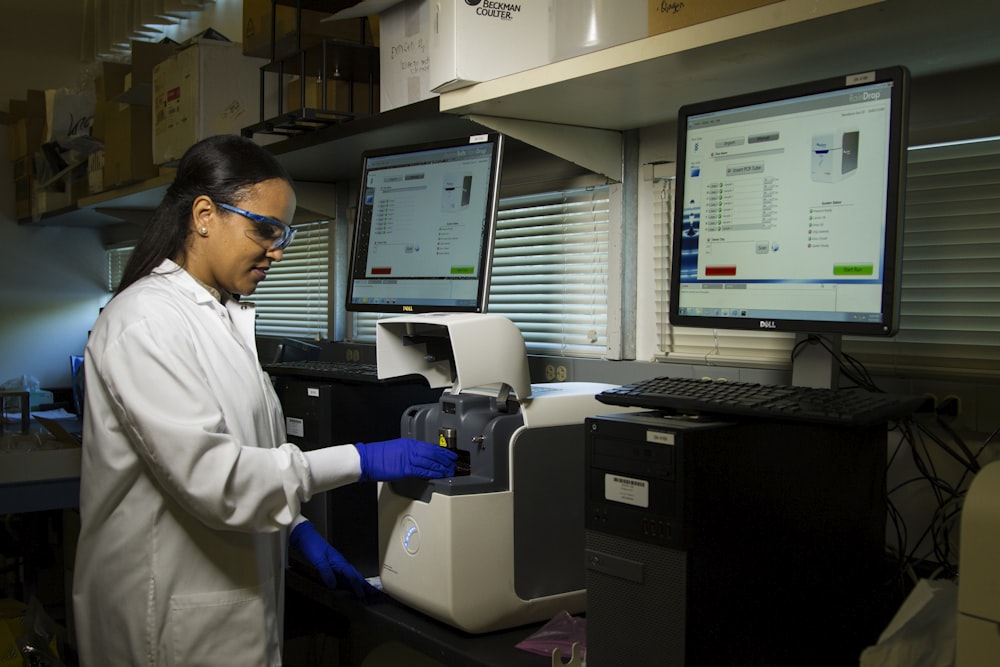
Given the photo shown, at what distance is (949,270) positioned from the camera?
4.69ft

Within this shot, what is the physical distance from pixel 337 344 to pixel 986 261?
1.91m

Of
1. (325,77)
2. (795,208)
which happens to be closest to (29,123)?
(325,77)

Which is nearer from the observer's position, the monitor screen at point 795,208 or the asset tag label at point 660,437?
Answer: the asset tag label at point 660,437

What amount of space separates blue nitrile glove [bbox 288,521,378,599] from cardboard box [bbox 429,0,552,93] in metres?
0.87

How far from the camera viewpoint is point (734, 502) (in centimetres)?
111

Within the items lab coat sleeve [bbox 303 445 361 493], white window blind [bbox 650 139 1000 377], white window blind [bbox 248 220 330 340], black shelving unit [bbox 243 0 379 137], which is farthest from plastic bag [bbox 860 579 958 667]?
white window blind [bbox 248 220 330 340]

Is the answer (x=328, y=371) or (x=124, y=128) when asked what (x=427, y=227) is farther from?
(x=124, y=128)

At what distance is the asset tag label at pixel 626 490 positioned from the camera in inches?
43.9

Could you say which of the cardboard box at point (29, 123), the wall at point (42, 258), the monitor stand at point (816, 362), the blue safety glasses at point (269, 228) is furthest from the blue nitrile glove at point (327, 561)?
the wall at point (42, 258)

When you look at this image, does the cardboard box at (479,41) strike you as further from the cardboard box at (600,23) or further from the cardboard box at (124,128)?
the cardboard box at (124,128)

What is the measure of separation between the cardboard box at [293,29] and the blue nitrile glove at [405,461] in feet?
4.09

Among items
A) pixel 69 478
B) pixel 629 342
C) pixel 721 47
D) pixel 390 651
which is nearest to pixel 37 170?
pixel 69 478

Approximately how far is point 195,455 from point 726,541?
0.74 meters

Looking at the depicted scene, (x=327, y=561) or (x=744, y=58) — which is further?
(x=327, y=561)
